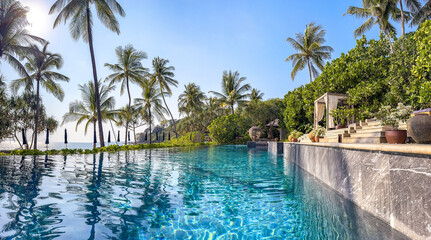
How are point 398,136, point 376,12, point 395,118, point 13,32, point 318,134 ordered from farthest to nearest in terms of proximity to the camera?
point 376,12 → point 13,32 → point 318,134 → point 395,118 → point 398,136

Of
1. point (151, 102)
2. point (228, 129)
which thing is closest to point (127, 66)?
point (151, 102)

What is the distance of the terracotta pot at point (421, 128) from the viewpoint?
4.14 metres

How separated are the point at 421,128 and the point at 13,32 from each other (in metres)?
21.0

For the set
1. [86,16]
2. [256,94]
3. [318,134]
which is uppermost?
[86,16]

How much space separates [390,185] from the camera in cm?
290

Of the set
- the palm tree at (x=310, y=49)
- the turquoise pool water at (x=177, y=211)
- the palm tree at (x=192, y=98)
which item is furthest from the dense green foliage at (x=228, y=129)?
the turquoise pool water at (x=177, y=211)

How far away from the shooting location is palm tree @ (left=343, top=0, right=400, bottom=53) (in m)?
18.7

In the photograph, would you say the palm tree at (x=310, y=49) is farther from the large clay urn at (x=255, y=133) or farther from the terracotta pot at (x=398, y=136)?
the terracotta pot at (x=398, y=136)

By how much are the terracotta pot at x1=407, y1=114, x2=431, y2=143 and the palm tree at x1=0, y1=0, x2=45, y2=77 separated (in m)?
20.1

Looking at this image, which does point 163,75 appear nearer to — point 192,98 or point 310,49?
point 192,98

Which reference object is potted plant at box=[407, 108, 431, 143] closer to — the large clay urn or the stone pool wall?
the stone pool wall

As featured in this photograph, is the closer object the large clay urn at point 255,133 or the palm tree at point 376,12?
the palm tree at point 376,12

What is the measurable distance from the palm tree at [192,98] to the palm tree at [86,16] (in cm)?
1740

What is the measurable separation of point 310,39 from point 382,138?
2020 cm
